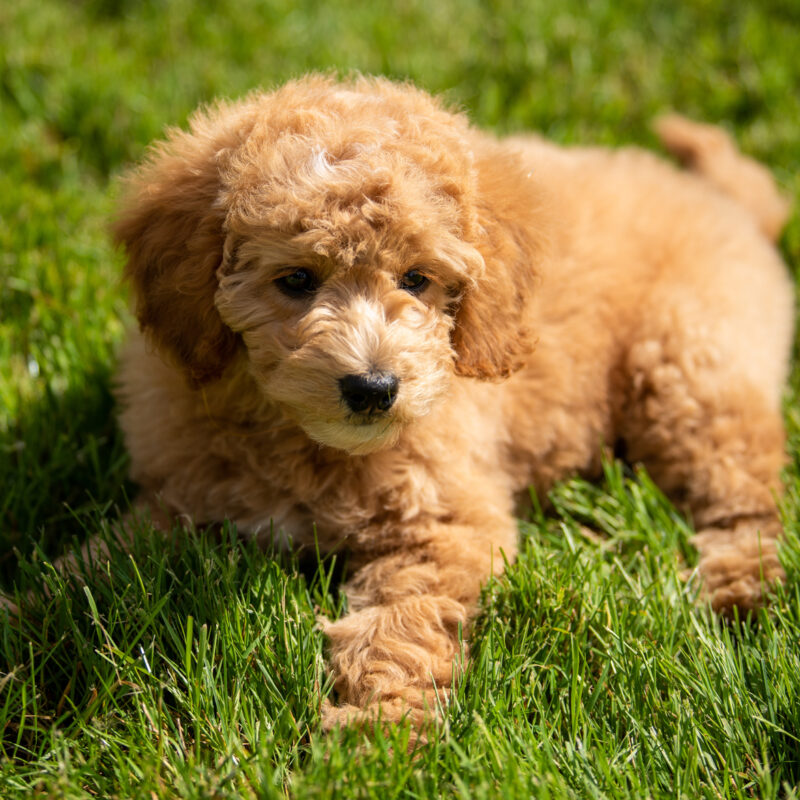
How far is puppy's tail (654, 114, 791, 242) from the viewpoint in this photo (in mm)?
4398

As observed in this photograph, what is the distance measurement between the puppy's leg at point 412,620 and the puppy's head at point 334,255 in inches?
18.7

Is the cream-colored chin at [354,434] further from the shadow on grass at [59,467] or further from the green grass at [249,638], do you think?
the shadow on grass at [59,467]

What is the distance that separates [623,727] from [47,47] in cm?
484

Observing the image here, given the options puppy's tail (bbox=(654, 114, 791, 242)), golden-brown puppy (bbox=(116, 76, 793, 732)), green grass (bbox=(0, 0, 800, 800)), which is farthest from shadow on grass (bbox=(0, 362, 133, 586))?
puppy's tail (bbox=(654, 114, 791, 242))

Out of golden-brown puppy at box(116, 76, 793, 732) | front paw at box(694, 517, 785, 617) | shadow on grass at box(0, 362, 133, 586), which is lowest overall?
front paw at box(694, 517, 785, 617)

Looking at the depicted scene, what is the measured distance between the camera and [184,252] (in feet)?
8.57

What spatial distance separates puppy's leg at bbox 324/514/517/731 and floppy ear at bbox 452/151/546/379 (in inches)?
21.7

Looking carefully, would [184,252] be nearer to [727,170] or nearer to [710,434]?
[710,434]

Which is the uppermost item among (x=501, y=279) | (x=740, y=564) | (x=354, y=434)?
(x=501, y=279)

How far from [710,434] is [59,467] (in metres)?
2.41

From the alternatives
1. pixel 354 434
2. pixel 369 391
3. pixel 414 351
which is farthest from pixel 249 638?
pixel 414 351

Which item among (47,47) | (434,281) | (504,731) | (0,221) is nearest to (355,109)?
(434,281)

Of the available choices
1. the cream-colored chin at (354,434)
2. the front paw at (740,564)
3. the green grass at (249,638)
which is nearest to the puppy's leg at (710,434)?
the front paw at (740,564)

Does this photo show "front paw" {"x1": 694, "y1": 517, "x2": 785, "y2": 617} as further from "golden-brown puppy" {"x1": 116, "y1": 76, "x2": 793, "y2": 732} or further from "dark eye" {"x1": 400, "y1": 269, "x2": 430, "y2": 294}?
"dark eye" {"x1": 400, "y1": 269, "x2": 430, "y2": 294}
